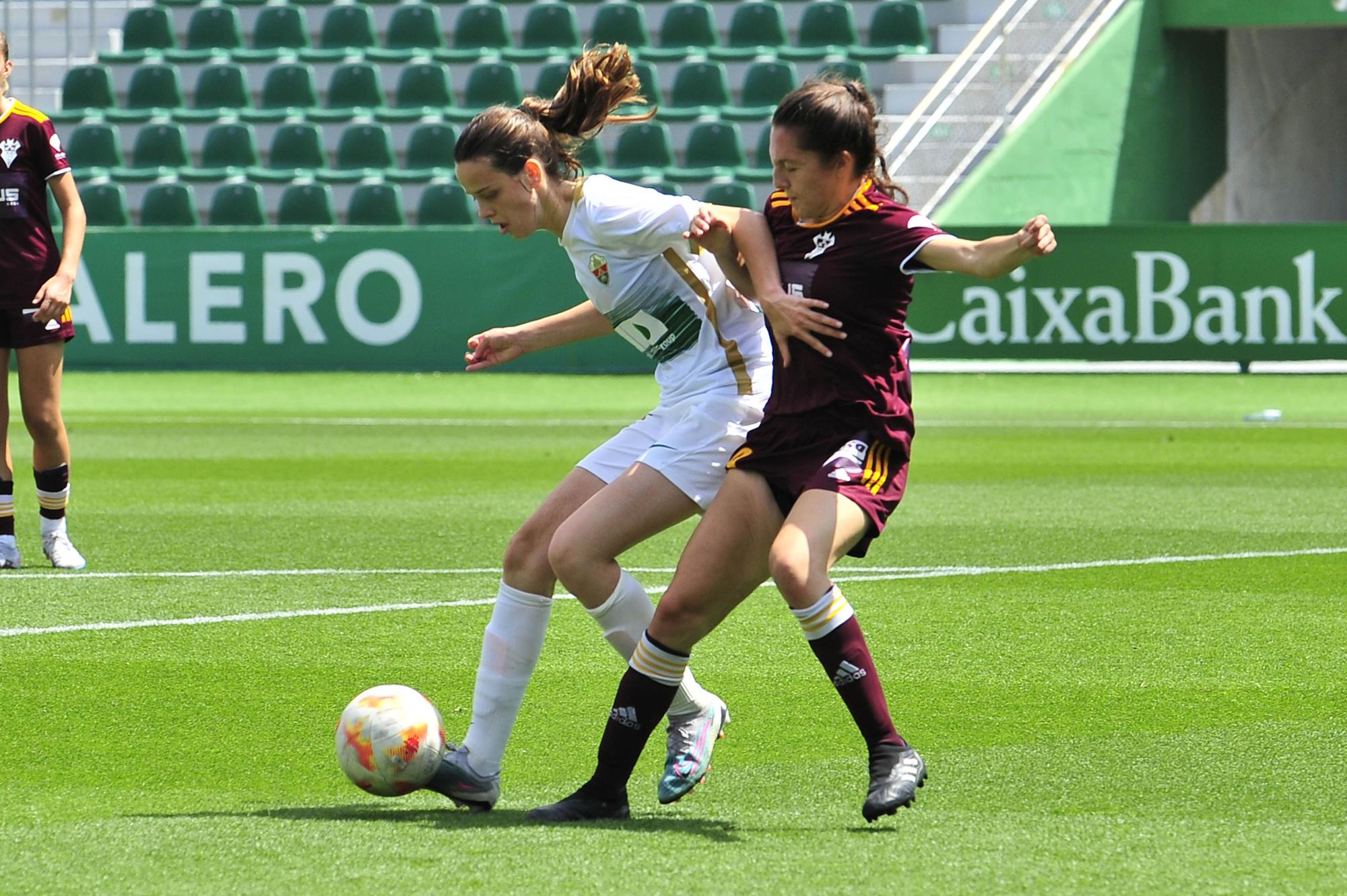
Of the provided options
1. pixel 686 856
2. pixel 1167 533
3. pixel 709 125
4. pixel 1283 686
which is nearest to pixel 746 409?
pixel 686 856

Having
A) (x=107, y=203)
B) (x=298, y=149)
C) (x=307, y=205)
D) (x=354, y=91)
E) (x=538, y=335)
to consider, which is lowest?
(x=107, y=203)

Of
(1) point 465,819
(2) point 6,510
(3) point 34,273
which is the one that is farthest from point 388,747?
(2) point 6,510

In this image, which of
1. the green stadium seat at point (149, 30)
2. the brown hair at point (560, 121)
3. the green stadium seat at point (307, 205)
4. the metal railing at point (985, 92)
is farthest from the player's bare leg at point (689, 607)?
the green stadium seat at point (149, 30)

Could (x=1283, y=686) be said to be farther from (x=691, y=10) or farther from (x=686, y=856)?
(x=691, y=10)

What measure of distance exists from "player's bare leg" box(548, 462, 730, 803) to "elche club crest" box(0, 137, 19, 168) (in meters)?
4.09

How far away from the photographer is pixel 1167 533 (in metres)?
8.95

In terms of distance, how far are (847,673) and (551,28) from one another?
69.5 ft

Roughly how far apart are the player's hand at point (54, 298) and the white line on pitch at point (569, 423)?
7662 millimetres

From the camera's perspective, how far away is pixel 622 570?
4.41 meters

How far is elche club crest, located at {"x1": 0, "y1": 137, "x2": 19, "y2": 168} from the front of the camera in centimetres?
757

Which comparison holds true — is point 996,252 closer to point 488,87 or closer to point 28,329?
point 28,329

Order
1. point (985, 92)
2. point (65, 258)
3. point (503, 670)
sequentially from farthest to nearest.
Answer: point (985, 92) → point (65, 258) → point (503, 670)

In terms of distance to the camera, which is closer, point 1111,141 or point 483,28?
point 1111,141

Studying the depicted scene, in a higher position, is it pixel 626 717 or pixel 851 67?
pixel 851 67
